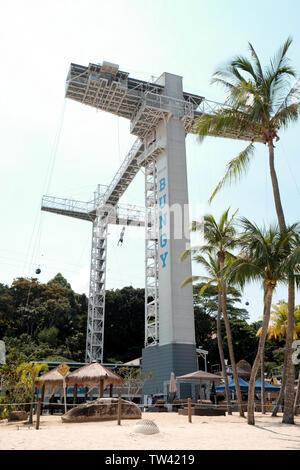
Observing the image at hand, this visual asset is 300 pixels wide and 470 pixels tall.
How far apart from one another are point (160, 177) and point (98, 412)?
1805 centimetres

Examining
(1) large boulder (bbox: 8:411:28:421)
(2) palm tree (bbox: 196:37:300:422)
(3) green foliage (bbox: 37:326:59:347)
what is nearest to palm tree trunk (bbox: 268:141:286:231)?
(2) palm tree (bbox: 196:37:300:422)

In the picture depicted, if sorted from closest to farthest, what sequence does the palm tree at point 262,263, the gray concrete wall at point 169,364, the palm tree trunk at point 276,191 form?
1. the palm tree at point 262,263
2. the palm tree trunk at point 276,191
3. the gray concrete wall at point 169,364

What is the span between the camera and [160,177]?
29.5 metres

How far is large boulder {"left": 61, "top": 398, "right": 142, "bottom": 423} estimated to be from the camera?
14484 mm

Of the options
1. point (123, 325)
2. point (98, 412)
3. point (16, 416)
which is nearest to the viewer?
point (98, 412)

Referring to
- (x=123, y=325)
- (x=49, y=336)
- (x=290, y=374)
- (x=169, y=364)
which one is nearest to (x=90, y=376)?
(x=169, y=364)

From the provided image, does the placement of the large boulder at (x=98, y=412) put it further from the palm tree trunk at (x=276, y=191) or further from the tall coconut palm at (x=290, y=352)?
the palm tree trunk at (x=276, y=191)

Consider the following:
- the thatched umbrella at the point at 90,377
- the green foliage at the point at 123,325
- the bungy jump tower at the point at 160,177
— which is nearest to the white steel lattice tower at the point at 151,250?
A: the bungy jump tower at the point at 160,177

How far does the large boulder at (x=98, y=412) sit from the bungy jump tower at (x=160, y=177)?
9589 millimetres

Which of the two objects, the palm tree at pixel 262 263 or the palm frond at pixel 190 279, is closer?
the palm tree at pixel 262 263

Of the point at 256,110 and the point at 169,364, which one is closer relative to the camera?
the point at 256,110

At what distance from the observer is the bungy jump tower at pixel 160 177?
2603 centimetres

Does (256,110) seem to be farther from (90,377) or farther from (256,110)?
(90,377)

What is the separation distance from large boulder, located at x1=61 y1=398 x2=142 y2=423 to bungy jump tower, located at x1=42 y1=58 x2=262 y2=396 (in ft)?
31.5
